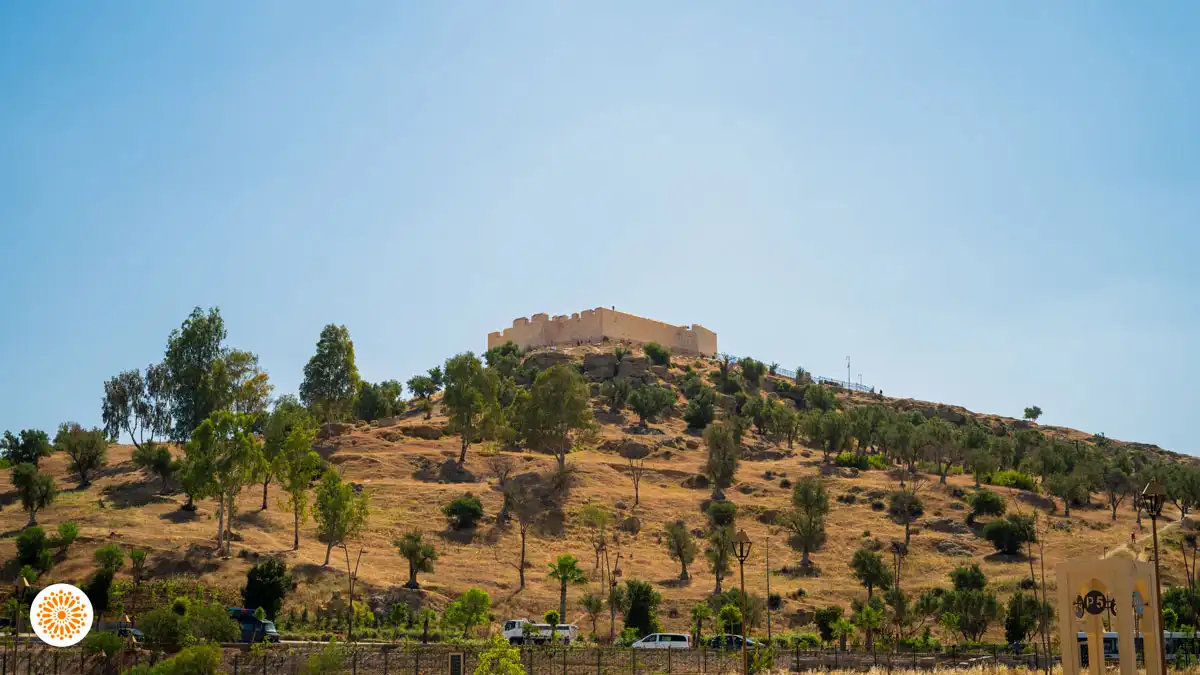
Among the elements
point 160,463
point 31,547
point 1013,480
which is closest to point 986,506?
point 1013,480

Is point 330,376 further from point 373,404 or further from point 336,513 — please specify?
point 336,513

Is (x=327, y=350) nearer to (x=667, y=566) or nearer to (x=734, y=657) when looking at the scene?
(x=667, y=566)

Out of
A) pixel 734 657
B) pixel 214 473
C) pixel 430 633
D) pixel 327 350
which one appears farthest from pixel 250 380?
pixel 734 657

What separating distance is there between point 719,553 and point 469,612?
19.3 m

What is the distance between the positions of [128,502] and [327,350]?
32105mm

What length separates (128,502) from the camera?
64375 millimetres

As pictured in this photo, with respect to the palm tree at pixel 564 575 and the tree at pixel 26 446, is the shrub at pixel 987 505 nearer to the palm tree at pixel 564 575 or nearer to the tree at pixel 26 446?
the palm tree at pixel 564 575

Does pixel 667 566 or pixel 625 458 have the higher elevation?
pixel 625 458

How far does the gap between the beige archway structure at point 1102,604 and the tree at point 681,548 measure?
38.9 meters

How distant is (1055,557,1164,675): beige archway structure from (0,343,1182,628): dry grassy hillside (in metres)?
31.7

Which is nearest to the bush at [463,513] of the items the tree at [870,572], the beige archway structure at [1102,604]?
the tree at [870,572]

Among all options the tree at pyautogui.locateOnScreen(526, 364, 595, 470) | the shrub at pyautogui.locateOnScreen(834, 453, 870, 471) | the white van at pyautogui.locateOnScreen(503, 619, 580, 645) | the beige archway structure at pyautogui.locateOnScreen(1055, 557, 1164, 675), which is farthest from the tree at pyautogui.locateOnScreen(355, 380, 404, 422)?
the beige archway structure at pyautogui.locateOnScreen(1055, 557, 1164, 675)

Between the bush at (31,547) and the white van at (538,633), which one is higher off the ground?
the bush at (31,547)

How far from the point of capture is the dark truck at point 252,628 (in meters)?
40.8
